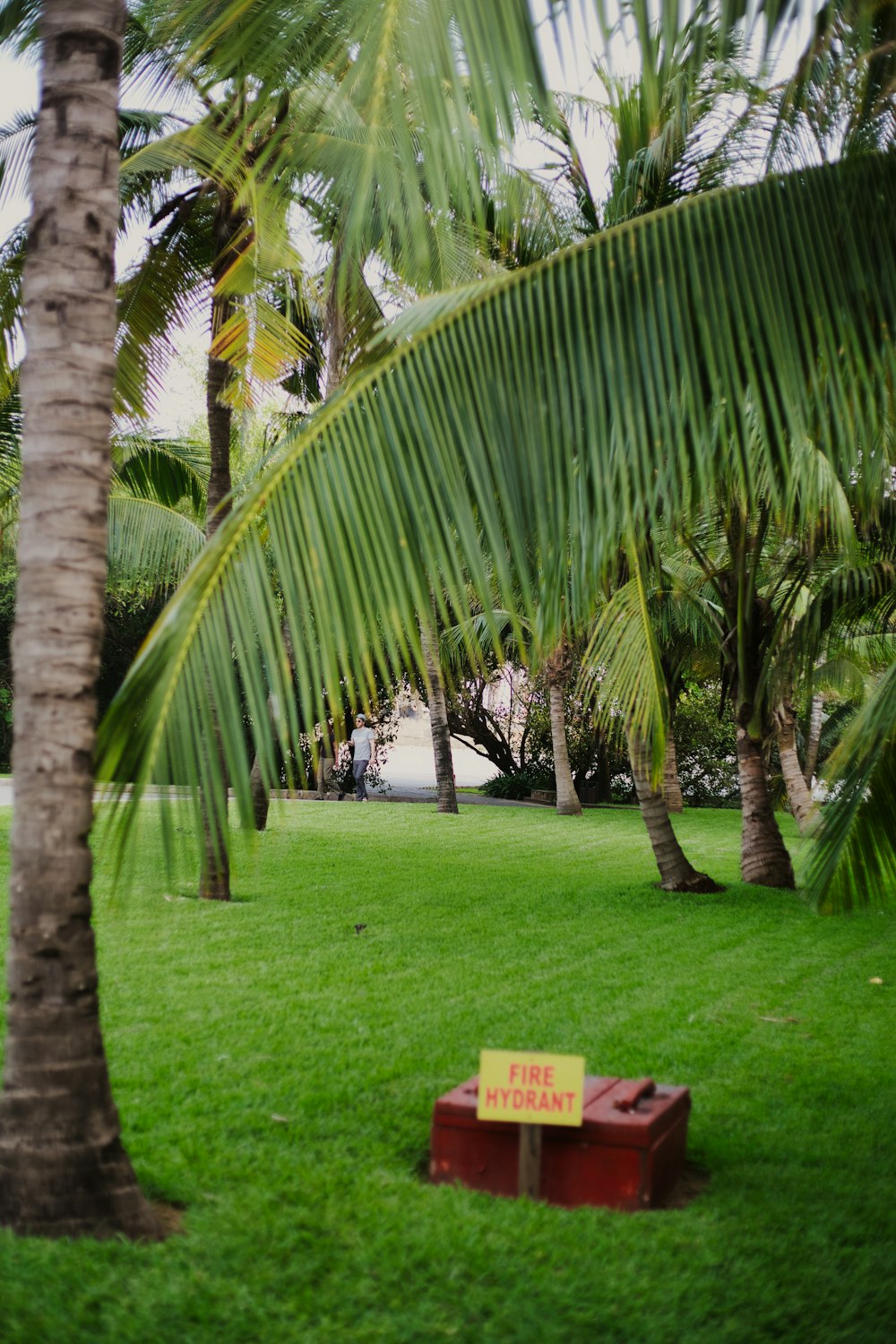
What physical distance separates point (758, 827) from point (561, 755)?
788cm

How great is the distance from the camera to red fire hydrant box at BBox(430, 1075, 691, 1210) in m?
3.82

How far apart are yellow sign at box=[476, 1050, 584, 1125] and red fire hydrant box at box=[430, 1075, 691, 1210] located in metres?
0.18

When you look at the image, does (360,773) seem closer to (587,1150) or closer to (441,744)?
(441,744)

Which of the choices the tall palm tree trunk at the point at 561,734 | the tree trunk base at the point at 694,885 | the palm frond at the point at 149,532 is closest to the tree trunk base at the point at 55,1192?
the tree trunk base at the point at 694,885

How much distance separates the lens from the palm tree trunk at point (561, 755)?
19.9m

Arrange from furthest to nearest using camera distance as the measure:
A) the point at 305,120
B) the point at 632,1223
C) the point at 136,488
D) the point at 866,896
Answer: the point at 136,488 → the point at 866,896 → the point at 305,120 → the point at 632,1223

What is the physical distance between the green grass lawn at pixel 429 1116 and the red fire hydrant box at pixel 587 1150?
0.12 m

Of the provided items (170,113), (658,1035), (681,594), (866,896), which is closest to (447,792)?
(681,594)

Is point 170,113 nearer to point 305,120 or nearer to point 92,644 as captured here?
point 305,120

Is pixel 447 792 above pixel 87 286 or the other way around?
the other way around

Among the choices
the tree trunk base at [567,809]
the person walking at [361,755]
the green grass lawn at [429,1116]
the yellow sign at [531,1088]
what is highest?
the person walking at [361,755]

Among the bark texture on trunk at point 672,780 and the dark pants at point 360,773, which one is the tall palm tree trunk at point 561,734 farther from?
the dark pants at point 360,773

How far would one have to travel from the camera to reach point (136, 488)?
14.7 metres

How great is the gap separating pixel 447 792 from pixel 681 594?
8.51m
